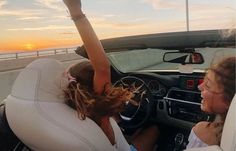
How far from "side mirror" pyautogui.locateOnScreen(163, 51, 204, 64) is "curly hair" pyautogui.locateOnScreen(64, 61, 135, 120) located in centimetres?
48

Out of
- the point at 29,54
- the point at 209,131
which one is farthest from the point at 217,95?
the point at 29,54

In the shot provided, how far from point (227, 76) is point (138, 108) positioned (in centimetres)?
148

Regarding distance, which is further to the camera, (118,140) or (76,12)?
(118,140)

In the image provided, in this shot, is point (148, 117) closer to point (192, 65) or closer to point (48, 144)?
point (192, 65)

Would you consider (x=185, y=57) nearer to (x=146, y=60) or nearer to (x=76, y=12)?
(x=146, y=60)

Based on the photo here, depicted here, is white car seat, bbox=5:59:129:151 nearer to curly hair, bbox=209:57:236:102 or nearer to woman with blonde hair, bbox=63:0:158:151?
woman with blonde hair, bbox=63:0:158:151

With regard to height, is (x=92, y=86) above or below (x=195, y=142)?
above

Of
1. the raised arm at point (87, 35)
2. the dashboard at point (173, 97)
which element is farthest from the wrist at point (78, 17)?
the dashboard at point (173, 97)

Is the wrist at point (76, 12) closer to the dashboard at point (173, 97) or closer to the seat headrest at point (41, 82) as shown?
the seat headrest at point (41, 82)

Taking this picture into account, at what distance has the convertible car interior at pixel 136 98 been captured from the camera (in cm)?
163

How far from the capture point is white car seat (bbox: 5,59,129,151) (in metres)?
1.63

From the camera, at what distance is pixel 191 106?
2.72m

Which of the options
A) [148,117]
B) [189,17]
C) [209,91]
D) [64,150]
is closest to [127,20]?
[189,17]

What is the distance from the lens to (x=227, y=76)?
1.49 metres
